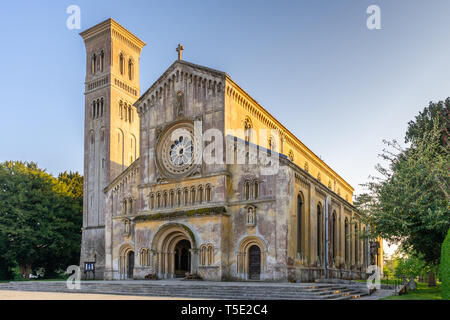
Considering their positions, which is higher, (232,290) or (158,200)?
(158,200)

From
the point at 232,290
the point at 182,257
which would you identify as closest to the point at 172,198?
the point at 182,257

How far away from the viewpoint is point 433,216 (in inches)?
938

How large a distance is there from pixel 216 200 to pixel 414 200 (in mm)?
13846

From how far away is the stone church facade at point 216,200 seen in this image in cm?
3161

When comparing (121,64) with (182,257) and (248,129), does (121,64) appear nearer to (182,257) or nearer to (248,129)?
(248,129)

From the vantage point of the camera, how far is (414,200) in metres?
26.2

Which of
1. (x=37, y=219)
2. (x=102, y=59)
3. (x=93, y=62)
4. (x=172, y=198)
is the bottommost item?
(x=37, y=219)

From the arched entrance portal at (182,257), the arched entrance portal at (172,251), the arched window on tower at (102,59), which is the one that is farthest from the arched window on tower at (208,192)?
the arched window on tower at (102,59)

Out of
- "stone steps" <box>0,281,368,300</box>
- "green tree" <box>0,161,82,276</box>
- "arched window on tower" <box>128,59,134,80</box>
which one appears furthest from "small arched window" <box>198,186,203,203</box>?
"arched window on tower" <box>128,59,134,80</box>

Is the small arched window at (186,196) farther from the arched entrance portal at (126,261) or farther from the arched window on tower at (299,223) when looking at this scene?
the arched window on tower at (299,223)

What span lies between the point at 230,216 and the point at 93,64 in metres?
30.0

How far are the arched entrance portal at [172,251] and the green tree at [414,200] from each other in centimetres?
1409

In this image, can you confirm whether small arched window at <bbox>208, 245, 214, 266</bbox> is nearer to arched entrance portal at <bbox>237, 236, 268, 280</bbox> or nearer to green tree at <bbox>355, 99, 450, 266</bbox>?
arched entrance portal at <bbox>237, 236, 268, 280</bbox>

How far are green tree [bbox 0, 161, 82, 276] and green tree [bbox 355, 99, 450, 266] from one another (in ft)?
114
